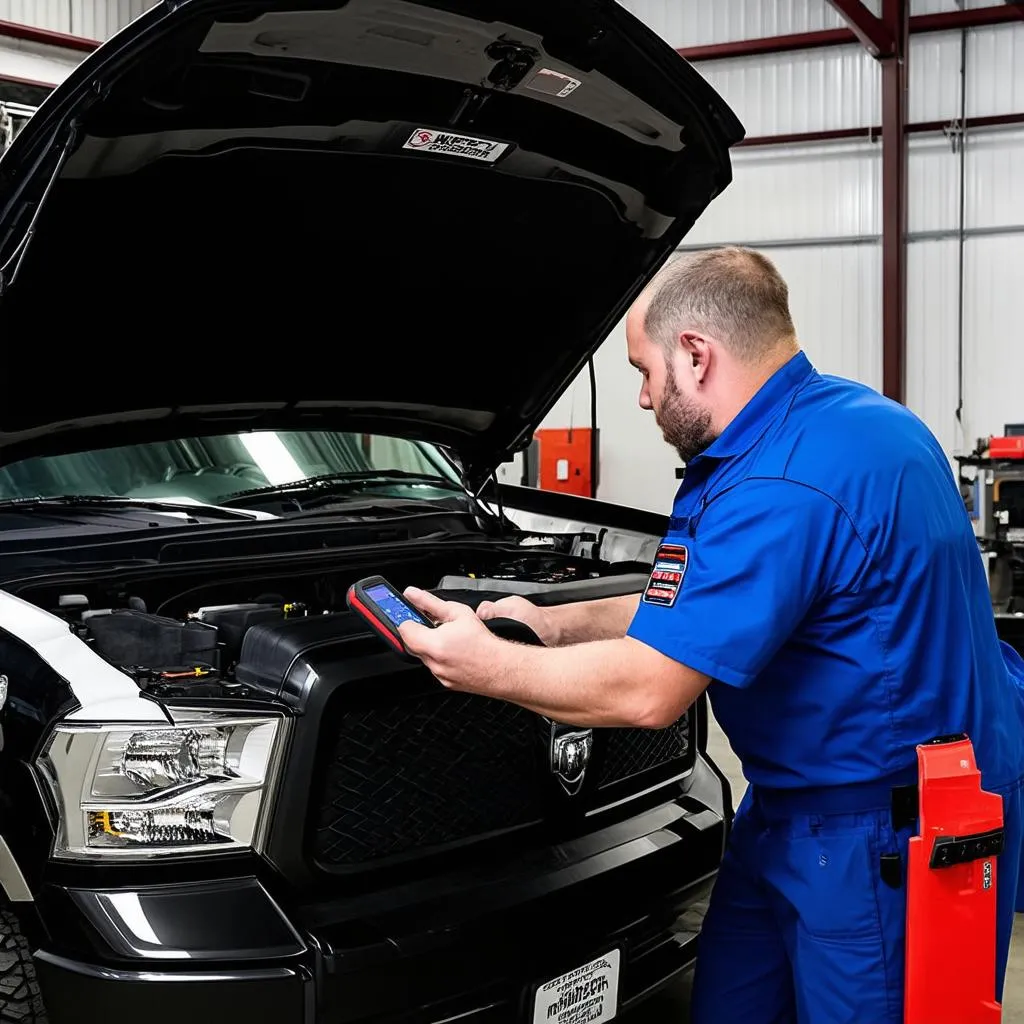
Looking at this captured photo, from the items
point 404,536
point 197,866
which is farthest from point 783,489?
point 404,536

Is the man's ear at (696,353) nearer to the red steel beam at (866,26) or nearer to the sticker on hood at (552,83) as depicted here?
the sticker on hood at (552,83)

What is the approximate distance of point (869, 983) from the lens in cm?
176

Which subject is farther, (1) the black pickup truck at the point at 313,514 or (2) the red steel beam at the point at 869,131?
(2) the red steel beam at the point at 869,131

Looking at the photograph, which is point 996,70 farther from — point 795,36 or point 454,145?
point 454,145

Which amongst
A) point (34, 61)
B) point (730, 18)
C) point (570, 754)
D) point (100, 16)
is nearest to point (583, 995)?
point (570, 754)

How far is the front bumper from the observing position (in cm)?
159

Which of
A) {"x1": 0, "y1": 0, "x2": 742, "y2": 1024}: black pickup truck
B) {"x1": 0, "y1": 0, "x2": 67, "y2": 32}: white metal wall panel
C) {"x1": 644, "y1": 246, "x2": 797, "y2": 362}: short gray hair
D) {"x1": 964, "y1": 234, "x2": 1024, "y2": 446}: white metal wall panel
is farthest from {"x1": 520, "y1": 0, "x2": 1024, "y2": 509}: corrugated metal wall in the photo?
{"x1": 644, "y1": 246, "x2": 797, "y2": 362}: short gray hair

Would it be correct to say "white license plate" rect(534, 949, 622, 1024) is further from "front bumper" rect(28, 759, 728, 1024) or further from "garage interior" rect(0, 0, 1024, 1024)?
"garage interior" rect(0, 0, 1024, 1024)

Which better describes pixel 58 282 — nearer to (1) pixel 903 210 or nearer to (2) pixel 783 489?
(2) pixel 783 489

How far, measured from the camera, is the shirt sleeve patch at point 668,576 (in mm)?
1700

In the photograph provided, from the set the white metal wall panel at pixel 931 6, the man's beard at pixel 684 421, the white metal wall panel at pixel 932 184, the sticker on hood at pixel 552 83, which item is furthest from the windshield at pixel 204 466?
the white metal wall panel at pixel 931 6

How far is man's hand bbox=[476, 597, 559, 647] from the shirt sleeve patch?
32 centimetres

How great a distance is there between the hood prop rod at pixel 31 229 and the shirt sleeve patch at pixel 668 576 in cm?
111

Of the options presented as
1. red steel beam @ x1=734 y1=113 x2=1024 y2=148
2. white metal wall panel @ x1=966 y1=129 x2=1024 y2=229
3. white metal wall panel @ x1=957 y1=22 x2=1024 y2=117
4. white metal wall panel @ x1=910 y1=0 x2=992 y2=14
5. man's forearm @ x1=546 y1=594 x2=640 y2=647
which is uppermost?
white metal wall panel @ x1=910 y1=0 x2=992 y2=14
